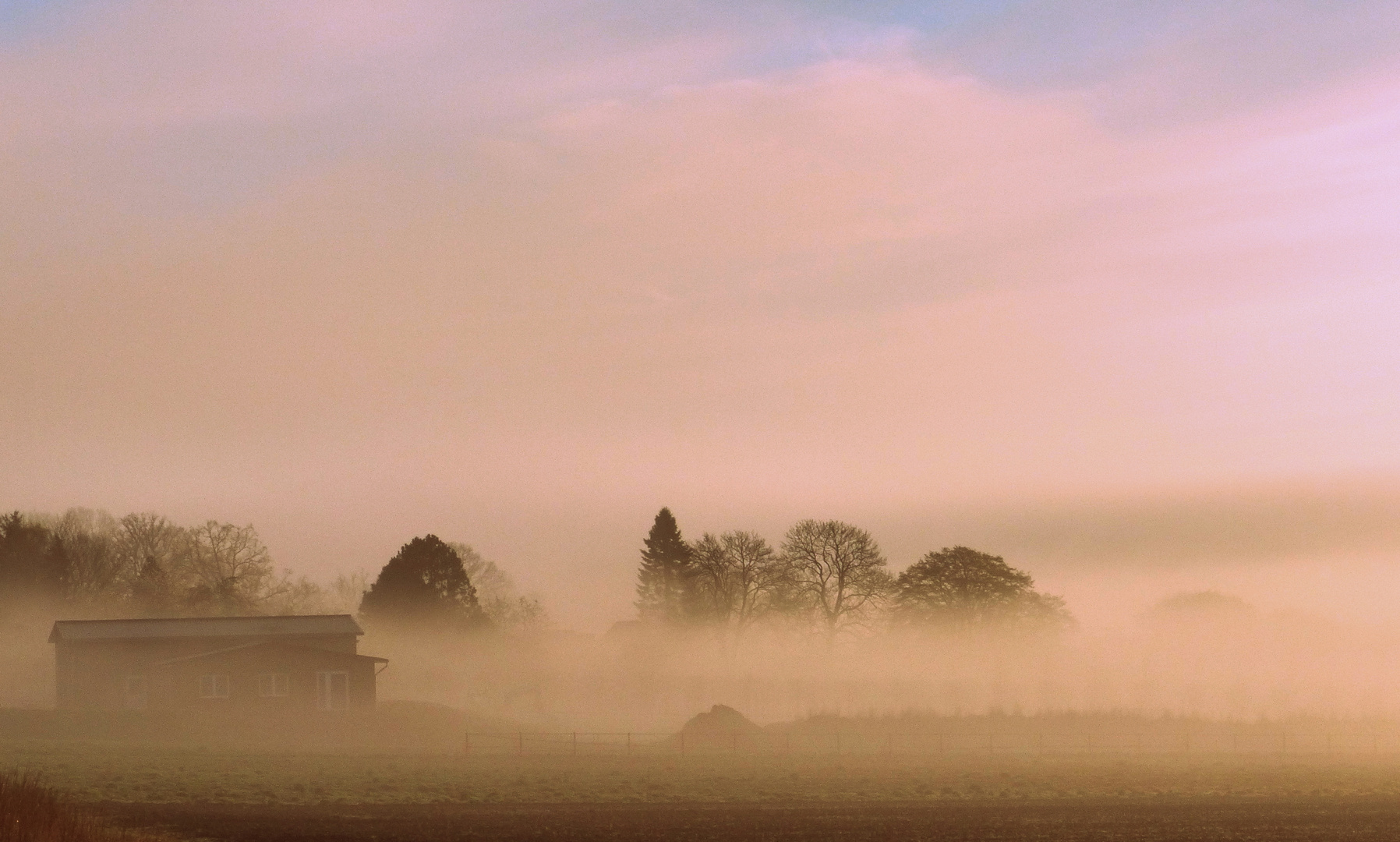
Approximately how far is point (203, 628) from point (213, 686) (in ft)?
28.8

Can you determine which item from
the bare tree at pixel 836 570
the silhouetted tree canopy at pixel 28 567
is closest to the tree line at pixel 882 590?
the bare tree at pixel 836 570

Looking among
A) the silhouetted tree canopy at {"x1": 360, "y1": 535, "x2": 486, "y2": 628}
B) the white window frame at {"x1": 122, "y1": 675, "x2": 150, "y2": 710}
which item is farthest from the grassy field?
the silhouetted tree canopy at {"x1": 360, "y1": 535, "x2": 486, "y2": 628}

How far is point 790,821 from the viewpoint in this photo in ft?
132

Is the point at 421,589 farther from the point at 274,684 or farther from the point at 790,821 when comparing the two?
the point at 790,821

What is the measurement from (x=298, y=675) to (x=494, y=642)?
1397 inches

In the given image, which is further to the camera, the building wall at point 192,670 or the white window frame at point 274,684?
the white window frame at point 274,684

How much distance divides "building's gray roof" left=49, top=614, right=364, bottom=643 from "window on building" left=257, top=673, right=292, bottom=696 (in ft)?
21.3

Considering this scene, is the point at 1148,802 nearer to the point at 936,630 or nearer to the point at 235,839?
the point at 235,839

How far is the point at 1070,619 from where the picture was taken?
320 ft

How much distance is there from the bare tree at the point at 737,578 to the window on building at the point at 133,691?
37.2 meters

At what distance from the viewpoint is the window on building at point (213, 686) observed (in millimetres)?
74938

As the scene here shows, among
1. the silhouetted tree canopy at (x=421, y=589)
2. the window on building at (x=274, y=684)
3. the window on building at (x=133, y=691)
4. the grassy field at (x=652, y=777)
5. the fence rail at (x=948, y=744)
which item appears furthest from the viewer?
the silhouetted tree canopy at (x=421, y=589)

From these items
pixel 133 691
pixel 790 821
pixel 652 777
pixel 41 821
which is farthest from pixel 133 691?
pixel 41 821

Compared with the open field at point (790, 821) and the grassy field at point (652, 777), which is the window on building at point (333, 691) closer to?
the grassy field at point (652, 777)
